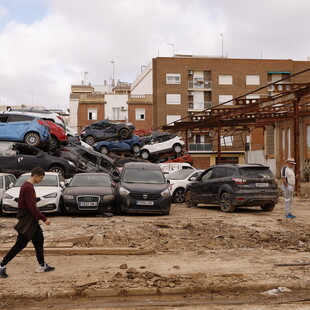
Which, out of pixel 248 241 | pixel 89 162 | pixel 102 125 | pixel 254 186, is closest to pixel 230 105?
pixel 102 125

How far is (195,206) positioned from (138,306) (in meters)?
Answer: 13.4

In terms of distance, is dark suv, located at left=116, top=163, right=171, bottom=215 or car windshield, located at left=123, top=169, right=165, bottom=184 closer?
dark suv, located at left=116, top=163, right=171, bottom=215

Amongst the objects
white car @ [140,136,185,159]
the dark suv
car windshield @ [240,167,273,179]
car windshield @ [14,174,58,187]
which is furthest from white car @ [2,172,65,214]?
white car @ [140,136,185,159]

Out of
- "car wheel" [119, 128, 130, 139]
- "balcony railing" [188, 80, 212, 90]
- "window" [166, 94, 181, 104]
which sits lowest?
"car wheel" [119, 128, 130, 139]

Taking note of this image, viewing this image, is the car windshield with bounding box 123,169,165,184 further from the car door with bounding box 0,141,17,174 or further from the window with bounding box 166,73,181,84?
the window with bounding box 166,73,181,84

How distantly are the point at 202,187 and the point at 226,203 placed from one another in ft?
5.43

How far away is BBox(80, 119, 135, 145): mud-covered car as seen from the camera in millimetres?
31047

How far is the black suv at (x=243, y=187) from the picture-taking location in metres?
16.1

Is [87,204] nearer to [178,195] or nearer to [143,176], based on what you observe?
[143,176]

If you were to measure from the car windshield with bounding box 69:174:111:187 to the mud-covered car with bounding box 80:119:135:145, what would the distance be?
14.0 m

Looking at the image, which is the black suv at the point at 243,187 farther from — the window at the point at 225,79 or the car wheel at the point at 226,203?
the window at the point at 225,79

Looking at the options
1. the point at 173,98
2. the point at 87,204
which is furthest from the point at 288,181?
the point at 173,98

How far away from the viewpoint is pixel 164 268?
7.80 m

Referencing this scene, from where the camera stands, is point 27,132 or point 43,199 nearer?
point 43,199
